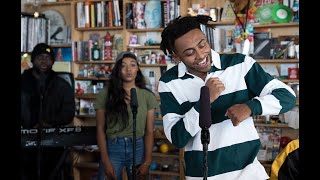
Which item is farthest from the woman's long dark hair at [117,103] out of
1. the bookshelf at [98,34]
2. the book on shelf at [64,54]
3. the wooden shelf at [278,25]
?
the book on shelf at [64,54]

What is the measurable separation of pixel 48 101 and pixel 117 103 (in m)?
0.73

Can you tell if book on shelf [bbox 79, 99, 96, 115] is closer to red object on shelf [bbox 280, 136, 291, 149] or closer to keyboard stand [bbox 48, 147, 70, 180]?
keyboard stand [bbox 48, 147, 70, 180]

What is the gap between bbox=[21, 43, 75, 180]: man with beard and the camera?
11.1 ft

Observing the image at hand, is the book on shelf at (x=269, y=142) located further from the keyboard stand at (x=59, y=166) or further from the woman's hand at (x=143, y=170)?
the keyboard stand at (x=59, y=166)

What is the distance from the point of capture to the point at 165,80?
1.66 m

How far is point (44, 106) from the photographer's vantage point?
3451 millimetres

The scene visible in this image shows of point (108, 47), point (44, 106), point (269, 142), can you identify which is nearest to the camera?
point (44, 106)

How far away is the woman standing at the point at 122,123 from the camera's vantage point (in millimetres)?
3084

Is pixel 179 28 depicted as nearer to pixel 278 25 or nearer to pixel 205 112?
pixel 205 112

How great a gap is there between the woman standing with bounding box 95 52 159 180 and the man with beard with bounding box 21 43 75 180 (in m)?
0.51

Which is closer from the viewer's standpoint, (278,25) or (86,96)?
(278,25)

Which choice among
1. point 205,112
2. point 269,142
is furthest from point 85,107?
point 205,112

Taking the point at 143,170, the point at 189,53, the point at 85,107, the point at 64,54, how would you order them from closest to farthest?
the point at 189,53 → the point at 143,170 → the point at 85,107 → the point at 64,54

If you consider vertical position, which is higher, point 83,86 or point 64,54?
point 64,54
